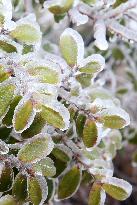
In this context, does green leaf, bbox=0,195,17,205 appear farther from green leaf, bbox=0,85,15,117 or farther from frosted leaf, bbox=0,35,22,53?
frosted leaf, bbox=0,35,22,53

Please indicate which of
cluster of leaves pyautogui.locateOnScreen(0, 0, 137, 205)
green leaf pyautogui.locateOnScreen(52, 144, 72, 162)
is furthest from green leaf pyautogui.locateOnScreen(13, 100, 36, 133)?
green leaf pyautogui.locateOnScreen(52, 144, 72, 162)

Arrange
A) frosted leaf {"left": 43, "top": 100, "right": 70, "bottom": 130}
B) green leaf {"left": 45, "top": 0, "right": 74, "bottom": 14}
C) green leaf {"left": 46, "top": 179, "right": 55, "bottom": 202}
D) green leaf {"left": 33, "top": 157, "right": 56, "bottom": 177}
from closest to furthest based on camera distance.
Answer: frosted leaf {"left": 43, "top": 100, "right": 70, "bottom": 130} → green leaf {"left": 33, "top": 157, "right": 56, "bottom": 177} → green leaf {"left": 45, "top": 0, "right": 74, "bottom": 14} → green leaf {"left": 46, "top": 179, "right": 55, "bottom": 202}

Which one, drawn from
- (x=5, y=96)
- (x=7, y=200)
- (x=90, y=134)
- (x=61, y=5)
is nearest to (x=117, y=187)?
(x=90, y=134)

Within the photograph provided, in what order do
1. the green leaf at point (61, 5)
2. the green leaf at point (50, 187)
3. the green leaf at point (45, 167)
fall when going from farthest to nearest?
the green leaf at point (50, 187) → the green leaf at point (61, 5) → the green leaf at point (45, 167)

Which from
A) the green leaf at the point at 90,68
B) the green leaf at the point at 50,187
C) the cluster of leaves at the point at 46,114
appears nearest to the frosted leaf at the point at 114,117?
the cluster of leaves at the point at 46,114

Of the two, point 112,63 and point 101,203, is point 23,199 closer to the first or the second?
point 101,203

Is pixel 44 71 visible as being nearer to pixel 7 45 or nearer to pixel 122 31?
pixel 7 45

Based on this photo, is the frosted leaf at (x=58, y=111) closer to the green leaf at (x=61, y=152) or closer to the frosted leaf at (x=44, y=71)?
the frosted leaf at (x=44, y=71)

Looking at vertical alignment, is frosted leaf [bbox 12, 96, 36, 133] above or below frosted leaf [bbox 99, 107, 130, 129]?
above
